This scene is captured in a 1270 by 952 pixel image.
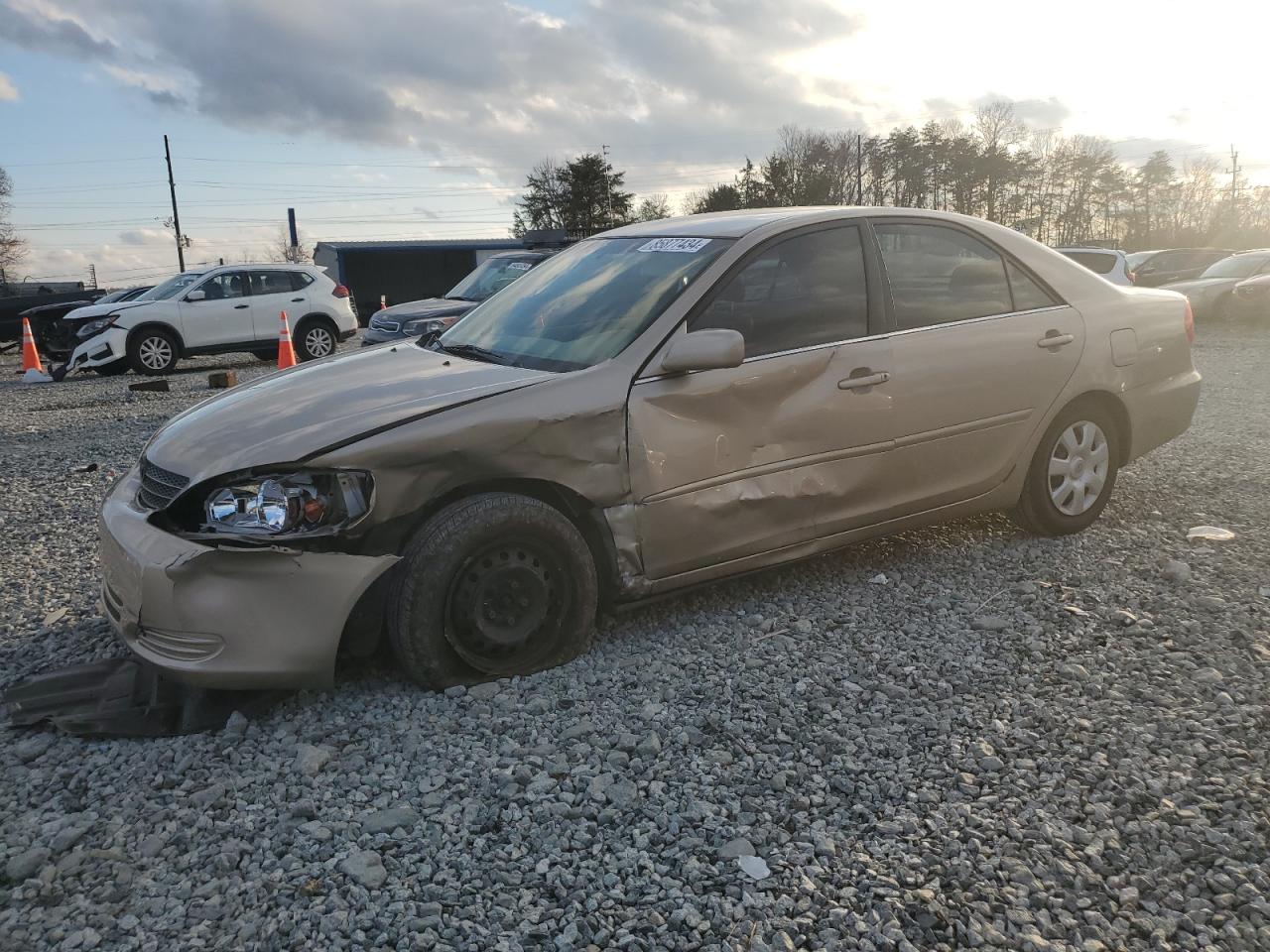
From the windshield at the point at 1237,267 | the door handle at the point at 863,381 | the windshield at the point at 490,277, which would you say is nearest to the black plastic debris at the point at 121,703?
the door handle at the point at 863,381

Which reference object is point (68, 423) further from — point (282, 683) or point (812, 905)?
point (812, 905)

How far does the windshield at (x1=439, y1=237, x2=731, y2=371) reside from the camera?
381cm

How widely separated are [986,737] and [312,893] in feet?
6.61

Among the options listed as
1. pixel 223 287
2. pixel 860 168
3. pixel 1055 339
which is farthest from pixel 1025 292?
pixel 860 168

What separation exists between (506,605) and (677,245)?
171 centimetres

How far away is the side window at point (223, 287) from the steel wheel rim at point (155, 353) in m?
1.03

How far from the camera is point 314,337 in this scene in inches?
674

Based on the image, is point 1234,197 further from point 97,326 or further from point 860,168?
point 97,326

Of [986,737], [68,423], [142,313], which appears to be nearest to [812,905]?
[986,737]

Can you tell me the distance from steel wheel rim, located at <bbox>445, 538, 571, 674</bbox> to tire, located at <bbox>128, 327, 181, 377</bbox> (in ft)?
47.2

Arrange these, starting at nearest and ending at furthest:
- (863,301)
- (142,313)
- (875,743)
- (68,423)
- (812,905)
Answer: (812,905) → (875,743) → (863,301) → (68,423) → (142,313)

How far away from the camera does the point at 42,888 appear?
2.46m

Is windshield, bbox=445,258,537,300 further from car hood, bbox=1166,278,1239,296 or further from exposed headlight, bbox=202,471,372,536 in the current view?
car hood, bbox=1166,278,1239,296

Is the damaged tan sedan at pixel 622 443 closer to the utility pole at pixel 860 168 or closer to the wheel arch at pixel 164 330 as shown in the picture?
the wheel arch at pixel 164 330
